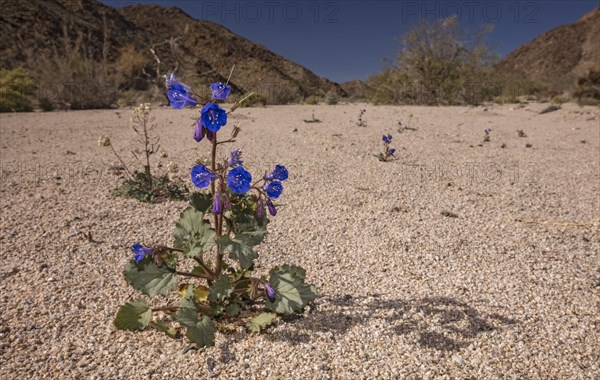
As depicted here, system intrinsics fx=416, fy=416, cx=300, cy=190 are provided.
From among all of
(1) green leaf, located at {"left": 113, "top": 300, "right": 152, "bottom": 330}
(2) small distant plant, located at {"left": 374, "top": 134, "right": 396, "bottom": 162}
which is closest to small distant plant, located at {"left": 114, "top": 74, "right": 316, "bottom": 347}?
(1) green leaf, located at {"left": 113, "top": 300, "right": 152, "bottom": 330}

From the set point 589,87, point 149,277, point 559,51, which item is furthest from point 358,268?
point 559,51

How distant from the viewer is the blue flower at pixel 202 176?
64.3 inches

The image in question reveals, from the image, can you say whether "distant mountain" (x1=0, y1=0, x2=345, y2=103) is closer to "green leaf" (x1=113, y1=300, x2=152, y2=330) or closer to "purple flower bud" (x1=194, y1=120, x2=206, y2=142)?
"green leaf" (x1=113, y1=300, x2=152, y2=330)

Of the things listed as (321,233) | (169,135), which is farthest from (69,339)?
(169,135)

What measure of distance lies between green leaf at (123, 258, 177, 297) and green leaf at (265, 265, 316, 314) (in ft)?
1.52

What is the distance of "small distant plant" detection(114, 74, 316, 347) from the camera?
65.2 inches

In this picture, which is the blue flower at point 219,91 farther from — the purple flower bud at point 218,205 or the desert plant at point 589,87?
the desert plant at point 589,87

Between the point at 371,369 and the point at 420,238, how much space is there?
5.25ft

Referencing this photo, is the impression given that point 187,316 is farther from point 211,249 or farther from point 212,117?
point 212,117

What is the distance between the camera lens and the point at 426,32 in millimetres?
15641

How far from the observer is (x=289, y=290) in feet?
6.47

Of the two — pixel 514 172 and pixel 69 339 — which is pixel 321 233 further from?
pixel 514 172

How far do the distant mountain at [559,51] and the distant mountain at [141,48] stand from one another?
28.9 meters

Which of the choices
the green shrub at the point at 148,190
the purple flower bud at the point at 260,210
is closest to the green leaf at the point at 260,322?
the purple flower bud at the point at 260,210
